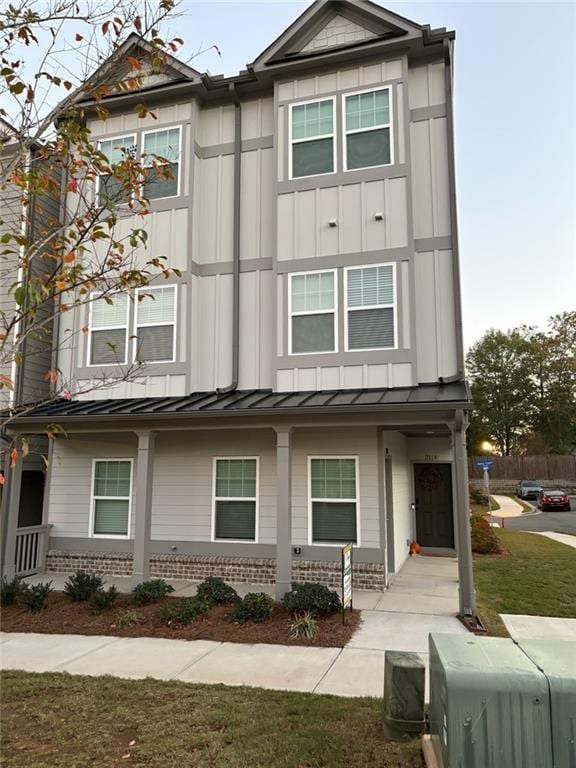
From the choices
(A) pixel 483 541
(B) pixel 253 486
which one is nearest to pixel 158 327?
(B) pixel 253 486

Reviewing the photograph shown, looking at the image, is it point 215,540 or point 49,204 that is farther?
point 49,204

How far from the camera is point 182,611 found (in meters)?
7.65

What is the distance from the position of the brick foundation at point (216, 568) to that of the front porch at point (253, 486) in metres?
0.02

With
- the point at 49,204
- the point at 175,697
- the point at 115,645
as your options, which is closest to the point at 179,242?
the point at 49,204

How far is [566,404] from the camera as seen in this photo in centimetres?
4900

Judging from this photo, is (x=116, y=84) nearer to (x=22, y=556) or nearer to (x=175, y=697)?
(x=175, y=697)

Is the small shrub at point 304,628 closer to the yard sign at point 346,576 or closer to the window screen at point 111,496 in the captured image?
the yard sign at point 346,576

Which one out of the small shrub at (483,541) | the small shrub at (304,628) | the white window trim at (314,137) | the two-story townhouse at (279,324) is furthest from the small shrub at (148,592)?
the small shrub at (483,541)

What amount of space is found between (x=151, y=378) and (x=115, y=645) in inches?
213

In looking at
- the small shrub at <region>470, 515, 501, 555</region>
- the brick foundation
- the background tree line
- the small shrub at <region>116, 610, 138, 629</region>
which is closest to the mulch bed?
A: the small shrub at <region>116, 610, 138, 629</region>

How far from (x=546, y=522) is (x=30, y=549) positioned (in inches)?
798

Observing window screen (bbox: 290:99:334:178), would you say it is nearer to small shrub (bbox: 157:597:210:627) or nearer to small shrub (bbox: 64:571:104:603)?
small shrub (bbox: 157:597:210:627)

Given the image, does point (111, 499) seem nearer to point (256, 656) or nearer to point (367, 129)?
point (256, 656)

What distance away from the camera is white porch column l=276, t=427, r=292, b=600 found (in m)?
8.53
